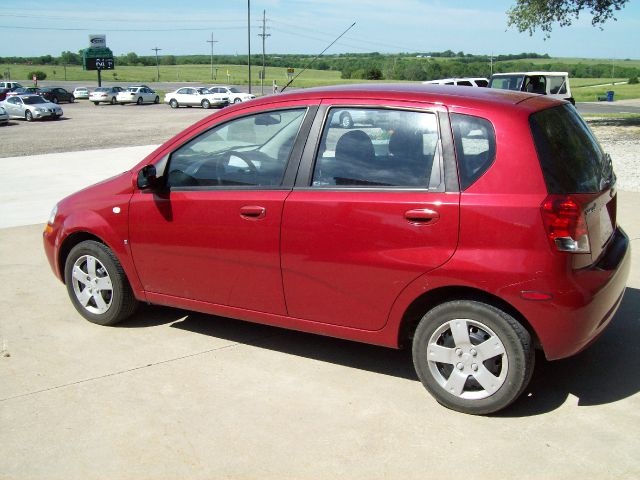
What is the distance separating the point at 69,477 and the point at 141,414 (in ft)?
2.08

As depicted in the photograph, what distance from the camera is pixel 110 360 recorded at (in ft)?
15.2

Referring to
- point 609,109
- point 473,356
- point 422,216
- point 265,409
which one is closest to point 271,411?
point 265,409

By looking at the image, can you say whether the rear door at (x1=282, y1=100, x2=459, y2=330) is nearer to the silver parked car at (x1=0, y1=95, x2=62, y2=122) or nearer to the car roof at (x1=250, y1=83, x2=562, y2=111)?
the car roof at (x1=250, y1=83, x2=562, y2=111)

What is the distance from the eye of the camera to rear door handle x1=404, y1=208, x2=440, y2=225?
3.65 m

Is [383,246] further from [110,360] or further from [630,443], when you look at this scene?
[110,360]

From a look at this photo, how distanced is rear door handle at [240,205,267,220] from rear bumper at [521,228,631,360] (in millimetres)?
1648

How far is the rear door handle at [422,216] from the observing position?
365cm

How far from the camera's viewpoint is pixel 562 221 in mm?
3441

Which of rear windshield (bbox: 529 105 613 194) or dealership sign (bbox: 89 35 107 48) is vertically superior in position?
dealership sign (bbox: 89 35 107 48)

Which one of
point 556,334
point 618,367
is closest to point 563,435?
point 556,334

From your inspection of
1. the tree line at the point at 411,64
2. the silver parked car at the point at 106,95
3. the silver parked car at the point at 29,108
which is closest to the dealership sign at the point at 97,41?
the tree line at the point at 411,64

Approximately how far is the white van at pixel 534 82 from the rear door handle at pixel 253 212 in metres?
21.3

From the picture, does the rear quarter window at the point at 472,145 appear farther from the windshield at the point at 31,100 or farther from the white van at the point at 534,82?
the windshield at the point at 31,100

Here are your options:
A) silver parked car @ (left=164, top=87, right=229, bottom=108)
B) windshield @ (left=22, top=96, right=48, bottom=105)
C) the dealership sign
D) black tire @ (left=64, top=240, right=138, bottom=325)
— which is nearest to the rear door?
black tire @ (left=64, top=240, right=138, bottom=325)
